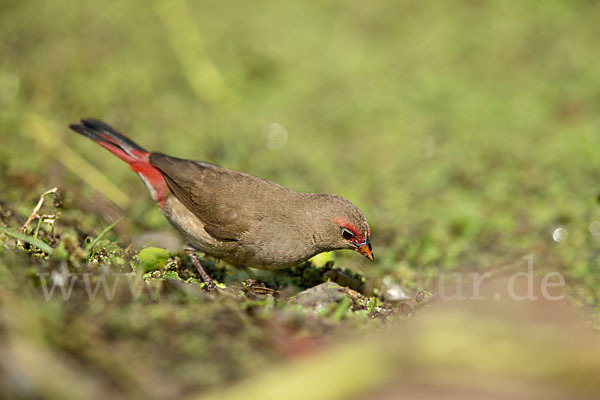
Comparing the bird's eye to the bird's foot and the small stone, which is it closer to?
the small stone

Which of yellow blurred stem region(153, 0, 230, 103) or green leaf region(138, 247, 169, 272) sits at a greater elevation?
yellow blurred stem region(153, 0, 230, 103)

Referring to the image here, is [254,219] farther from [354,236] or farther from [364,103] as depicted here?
[364,103]

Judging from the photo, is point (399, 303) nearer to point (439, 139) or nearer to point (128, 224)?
point (128, 224)

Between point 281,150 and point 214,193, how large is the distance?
2608 millimetres

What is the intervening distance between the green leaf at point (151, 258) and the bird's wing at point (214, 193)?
0.42 m

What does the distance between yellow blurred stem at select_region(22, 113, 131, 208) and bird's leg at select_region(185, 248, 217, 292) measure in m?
1.47

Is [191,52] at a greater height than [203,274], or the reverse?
[191,52]

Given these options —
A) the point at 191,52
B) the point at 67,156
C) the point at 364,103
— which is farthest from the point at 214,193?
the point at 191,52

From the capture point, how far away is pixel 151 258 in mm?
3758

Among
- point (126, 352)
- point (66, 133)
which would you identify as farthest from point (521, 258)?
point (66, 133)

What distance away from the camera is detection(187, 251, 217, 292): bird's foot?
12.5 feet

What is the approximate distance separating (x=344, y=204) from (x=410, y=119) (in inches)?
126

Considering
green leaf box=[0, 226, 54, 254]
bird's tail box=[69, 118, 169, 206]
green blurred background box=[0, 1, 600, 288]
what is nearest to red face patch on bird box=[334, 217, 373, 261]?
green blurred background box=[0, 1, 600, 288]

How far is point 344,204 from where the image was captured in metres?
4.21
